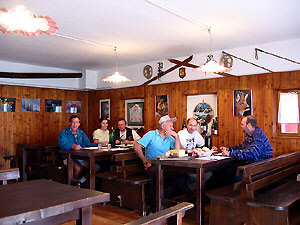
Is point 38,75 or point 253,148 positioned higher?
point 38,75

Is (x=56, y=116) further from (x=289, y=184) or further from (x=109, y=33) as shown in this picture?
(x=289, y=184)

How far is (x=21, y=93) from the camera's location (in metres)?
7.77

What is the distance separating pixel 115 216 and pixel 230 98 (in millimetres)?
3359

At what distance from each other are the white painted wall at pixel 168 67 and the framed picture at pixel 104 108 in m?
0.42

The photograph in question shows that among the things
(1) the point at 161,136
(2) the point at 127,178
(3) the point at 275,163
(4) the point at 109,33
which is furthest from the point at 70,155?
(3) the point at 275,163

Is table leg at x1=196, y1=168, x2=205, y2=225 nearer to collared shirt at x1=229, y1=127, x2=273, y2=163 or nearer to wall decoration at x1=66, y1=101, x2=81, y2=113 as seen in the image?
collared shirt at x1=229, y1=127, x2=273, y2=163

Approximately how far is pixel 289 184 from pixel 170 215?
2.93 meters

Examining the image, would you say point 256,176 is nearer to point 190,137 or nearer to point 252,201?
point 252,201

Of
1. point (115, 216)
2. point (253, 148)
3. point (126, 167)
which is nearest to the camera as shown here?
point (253, 148)

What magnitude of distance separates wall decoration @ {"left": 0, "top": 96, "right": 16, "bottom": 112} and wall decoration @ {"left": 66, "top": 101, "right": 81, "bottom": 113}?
1561mm

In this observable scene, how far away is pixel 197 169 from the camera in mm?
3520

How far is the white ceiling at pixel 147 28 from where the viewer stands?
12.5 feet

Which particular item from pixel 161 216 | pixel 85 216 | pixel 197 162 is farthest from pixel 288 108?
pixel 161 216

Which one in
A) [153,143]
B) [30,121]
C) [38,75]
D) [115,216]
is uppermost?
[38,75]
